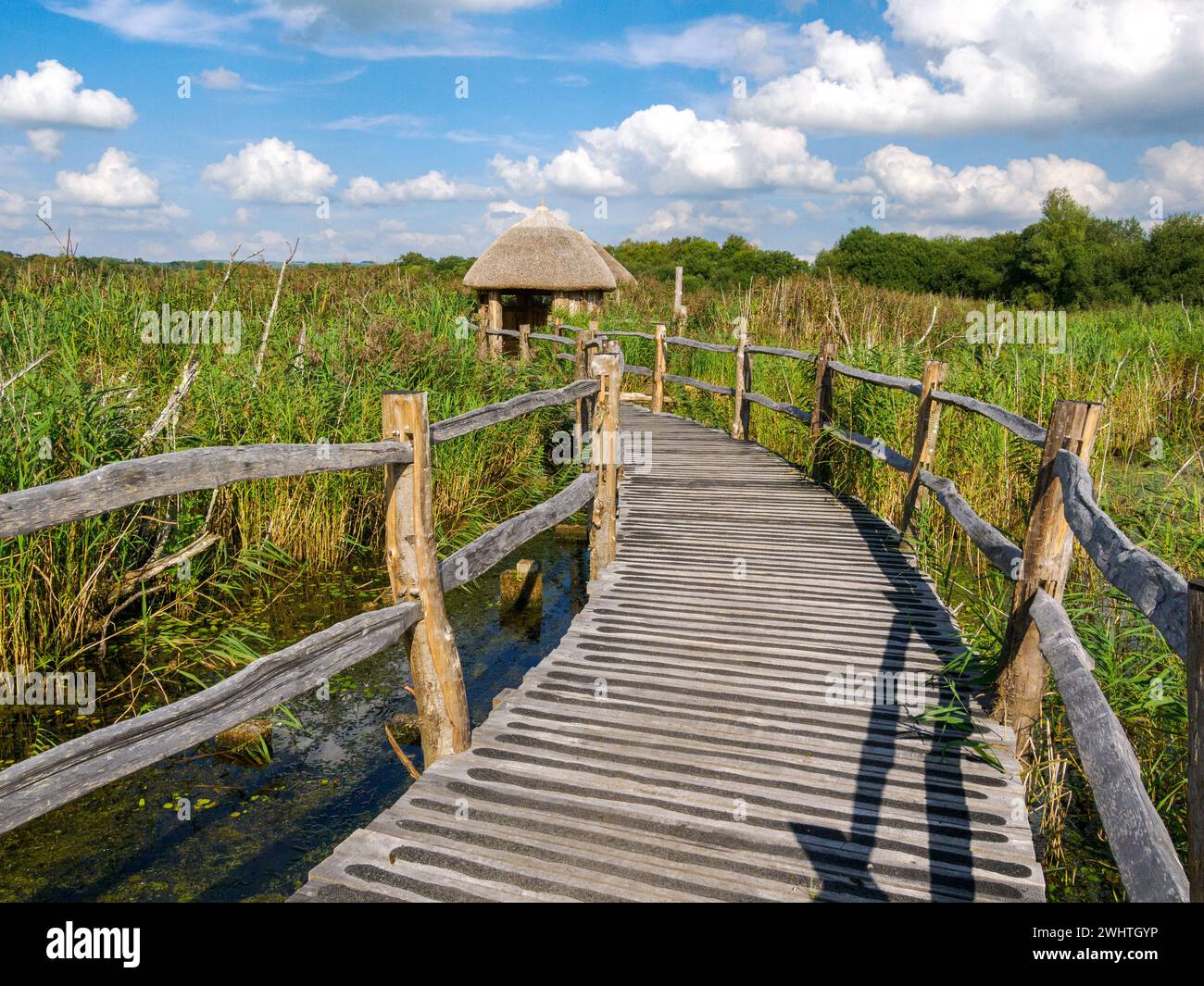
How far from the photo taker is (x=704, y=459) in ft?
28.8

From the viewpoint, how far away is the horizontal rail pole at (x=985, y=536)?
344cm

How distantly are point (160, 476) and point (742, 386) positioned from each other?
8037 millimetres

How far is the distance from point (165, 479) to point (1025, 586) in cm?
300

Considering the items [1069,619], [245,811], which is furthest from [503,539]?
[1069,619]

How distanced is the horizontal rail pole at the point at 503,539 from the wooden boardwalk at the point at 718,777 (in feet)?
1.88

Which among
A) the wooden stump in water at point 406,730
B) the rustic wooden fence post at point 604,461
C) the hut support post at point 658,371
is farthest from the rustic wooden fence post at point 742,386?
the wooden stump in water at point 406,730

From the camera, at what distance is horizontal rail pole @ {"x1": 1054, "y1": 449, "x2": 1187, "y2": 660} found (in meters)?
1.53

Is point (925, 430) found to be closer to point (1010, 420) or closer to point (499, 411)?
point (1010, 420)

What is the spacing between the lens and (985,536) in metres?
3.75

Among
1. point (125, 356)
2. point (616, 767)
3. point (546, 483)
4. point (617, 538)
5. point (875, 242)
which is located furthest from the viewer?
point (875, 242)

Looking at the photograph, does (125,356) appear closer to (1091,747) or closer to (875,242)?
(1091,747)

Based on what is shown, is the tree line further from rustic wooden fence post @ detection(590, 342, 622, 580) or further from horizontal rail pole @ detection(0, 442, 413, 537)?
horizontal rail pole @ detection(0, 442, 413, 537)

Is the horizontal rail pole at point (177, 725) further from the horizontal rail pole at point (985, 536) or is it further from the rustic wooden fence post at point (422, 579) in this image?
the horizontal rail pole at point (985, 536)

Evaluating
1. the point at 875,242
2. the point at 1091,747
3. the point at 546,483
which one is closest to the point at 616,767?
the point at 1091,747
